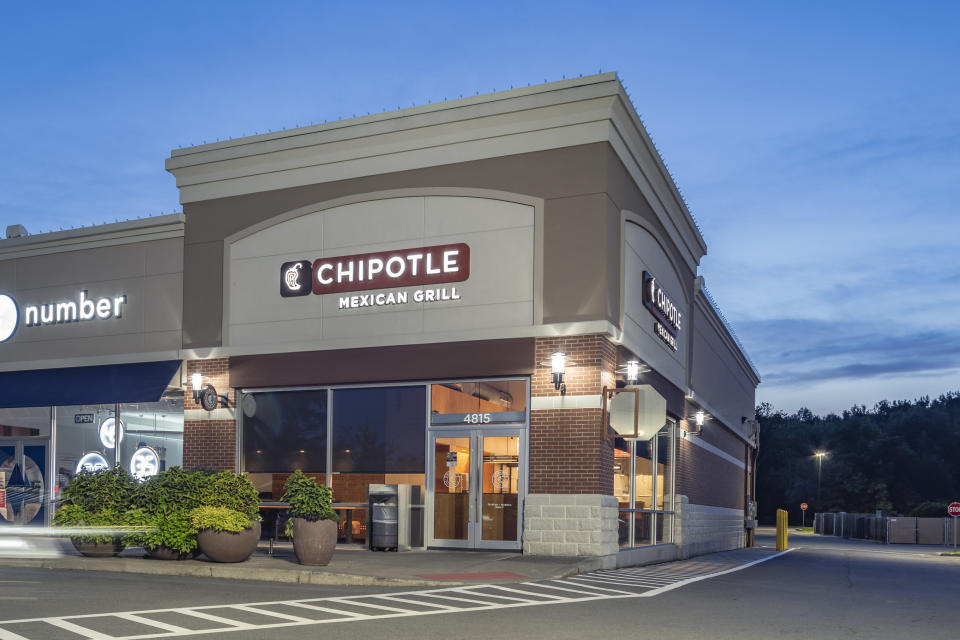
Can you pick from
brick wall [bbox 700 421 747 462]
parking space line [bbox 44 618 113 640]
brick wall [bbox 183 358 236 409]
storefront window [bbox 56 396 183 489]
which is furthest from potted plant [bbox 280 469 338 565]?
brick wall [bbox 700 421 747 462]

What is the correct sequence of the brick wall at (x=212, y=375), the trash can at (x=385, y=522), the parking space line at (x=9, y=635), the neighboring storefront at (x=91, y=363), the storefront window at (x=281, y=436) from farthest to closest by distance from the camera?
1. the neighboring storefront at (x=91, y=363)
2. the brick wall at (x=212, y=375)
3. the storefront window at (x=281, y=436)
4. the trash can at (x=385, y=522)
5. the parking space line at (x=9, y=635)

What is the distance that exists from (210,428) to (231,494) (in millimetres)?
6172

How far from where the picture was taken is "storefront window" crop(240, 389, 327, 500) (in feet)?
71.3

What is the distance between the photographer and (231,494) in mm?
17047

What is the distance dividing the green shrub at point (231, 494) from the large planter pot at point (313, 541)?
3.73 ft

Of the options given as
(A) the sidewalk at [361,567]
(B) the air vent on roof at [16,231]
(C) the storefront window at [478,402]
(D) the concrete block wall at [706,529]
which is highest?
(B) the air vent on roof at [16,231]

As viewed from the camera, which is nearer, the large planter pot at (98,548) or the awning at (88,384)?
the large planter pot at (98,548)

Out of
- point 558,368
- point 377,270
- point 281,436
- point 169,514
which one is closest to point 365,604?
point 169,514

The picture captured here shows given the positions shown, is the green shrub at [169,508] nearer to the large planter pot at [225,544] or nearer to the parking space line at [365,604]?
the large planter pot at [225,544]

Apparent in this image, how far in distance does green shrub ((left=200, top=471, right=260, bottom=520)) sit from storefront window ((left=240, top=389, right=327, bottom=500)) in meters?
4.20

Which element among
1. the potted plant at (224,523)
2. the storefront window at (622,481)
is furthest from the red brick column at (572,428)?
the potted plant at (224,523)

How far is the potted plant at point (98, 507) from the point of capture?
17078 millimetres

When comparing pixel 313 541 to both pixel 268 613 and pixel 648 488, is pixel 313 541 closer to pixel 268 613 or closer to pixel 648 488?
pixel 268 613

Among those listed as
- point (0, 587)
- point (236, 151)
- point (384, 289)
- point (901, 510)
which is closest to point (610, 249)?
point (384, 289)
